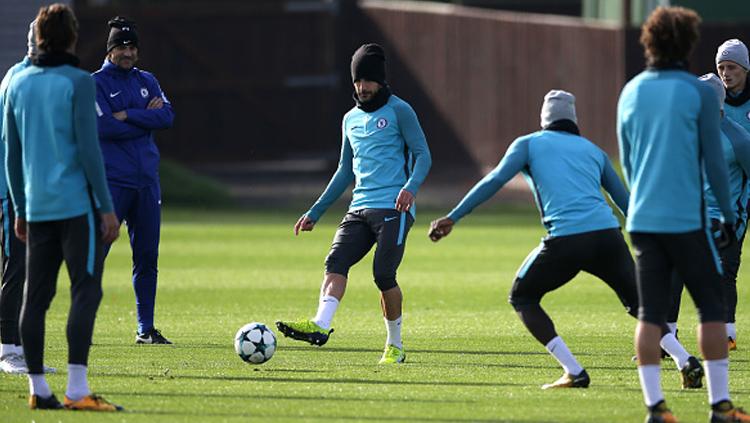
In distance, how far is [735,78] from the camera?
1232cm

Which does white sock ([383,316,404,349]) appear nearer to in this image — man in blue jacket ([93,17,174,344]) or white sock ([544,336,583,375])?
white sock ([544,336,583,375])

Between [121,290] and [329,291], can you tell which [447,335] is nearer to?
[329,291]

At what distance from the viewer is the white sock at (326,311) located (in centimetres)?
1138

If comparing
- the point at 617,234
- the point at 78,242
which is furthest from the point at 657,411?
the point at 78,242

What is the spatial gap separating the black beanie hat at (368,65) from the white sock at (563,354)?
8.30 ft

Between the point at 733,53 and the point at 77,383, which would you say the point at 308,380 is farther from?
the point at 733,53

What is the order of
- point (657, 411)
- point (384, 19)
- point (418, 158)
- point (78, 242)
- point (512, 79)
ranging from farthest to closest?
point (384, 19), point (512, 79), point (418, 158), point (78, 242), point (657, 411)

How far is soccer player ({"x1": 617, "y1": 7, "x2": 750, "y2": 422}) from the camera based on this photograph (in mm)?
8484

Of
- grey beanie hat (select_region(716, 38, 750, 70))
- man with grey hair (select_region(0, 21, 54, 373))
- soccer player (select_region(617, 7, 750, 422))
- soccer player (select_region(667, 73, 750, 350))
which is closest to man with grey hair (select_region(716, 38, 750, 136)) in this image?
grey beanie hat (select_region(716, 38, 750, 70))

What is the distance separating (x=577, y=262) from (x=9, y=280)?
3932mm

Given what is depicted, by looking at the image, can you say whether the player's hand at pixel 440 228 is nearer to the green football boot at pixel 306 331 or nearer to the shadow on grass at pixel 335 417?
the shadow on grass at pixel 335 417

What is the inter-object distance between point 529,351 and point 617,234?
2698 millimetres

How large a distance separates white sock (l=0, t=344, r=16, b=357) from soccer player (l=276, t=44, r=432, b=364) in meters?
2.09

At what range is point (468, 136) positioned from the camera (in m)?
36.4
